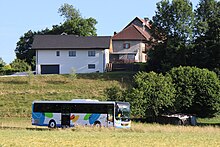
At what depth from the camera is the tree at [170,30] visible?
7888 cm

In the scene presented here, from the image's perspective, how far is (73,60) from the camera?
9188 cm

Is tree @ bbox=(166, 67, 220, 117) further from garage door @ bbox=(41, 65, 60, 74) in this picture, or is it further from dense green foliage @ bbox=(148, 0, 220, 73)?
garage door @ bbox=(41, 65, 60, 74)

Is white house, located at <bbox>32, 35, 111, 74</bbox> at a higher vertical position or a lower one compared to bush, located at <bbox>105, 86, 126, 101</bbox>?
higher

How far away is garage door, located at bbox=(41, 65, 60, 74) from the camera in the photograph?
90675 millimetres

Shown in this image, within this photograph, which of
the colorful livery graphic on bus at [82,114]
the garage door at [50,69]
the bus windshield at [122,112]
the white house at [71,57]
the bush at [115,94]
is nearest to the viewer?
the colorful livery graphic on bus at [82,114]

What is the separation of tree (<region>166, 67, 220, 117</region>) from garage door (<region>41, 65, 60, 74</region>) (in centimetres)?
3292

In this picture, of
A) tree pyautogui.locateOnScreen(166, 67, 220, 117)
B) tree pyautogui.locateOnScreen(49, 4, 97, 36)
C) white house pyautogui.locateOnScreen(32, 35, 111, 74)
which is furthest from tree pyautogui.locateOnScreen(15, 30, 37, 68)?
tree pyautogui.locateOnScreen(166, 67, 220, 117)

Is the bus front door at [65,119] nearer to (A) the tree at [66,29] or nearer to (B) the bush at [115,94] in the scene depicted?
(B) the bush at [115,94]

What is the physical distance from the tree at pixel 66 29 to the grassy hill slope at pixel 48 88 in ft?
124

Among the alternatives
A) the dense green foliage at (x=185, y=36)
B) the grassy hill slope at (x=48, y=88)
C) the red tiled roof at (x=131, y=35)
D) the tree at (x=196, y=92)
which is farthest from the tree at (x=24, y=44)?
the tree at (x=196, y=92)

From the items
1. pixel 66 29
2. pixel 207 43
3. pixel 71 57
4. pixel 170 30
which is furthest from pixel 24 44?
pixel 207 43

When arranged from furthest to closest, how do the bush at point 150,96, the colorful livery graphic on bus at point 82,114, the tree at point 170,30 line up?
the tree at point 170,30 < the bush at point 150,96 < the colorful livery graphic on bus at point 82,114

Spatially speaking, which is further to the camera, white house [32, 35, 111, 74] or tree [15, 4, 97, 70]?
tree [15, 4, 97, 70]

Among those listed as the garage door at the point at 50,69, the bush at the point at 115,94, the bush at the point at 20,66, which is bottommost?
the bush at the point at 115,94
